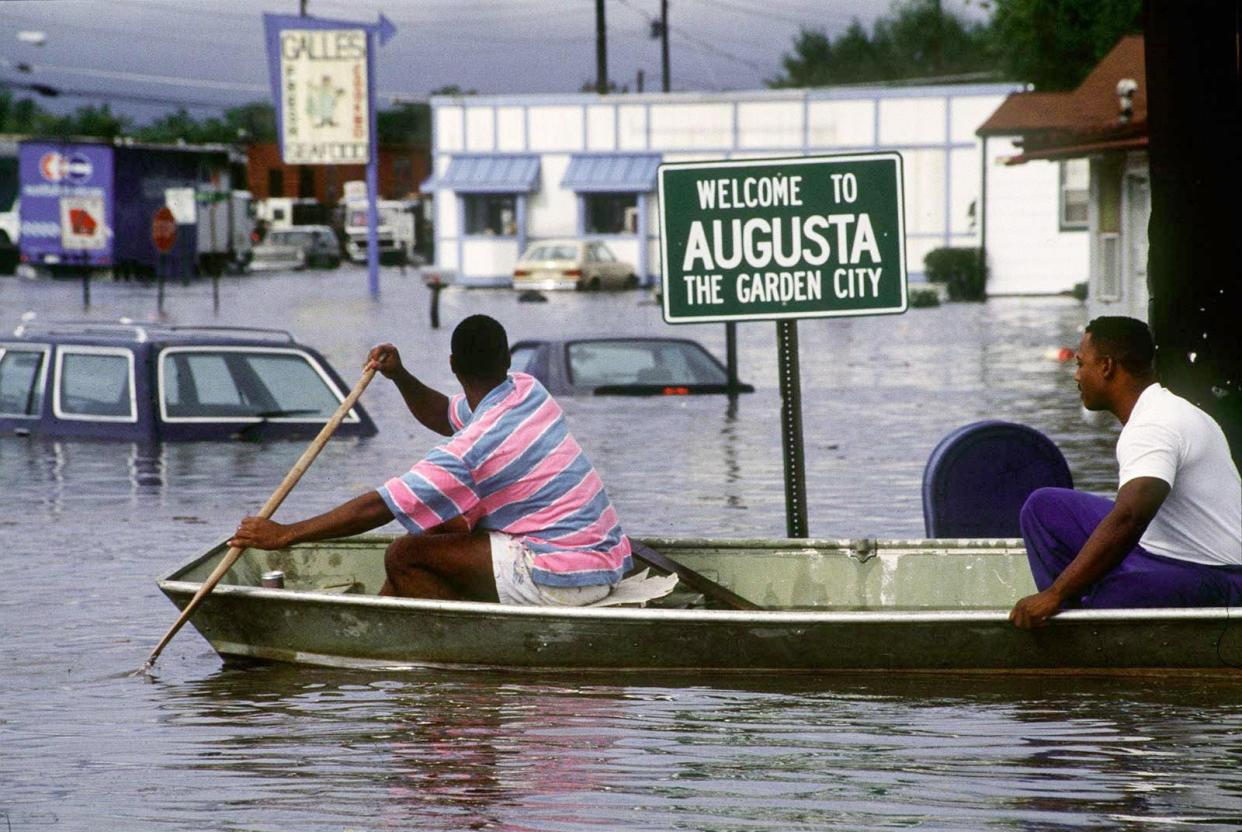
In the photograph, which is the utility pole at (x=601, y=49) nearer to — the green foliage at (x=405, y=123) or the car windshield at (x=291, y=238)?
the car windshield at (x=291, y=238)

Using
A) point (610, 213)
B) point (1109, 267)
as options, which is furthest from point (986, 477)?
point (610, 213)

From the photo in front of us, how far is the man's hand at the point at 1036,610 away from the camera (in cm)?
788

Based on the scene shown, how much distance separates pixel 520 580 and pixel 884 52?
132241 mm

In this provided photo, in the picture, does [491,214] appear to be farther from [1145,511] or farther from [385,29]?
[1145,511]

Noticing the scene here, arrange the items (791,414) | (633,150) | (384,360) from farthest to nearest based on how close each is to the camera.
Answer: (633,150)
(791,414)
(384,360)

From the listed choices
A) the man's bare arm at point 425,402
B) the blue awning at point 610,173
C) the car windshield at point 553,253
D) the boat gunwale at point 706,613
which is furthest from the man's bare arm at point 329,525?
the blue awning at point 610,173

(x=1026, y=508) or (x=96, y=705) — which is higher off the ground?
(x=1026, y=508)

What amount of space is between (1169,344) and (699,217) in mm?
2093

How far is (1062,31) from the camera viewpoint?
52031mm

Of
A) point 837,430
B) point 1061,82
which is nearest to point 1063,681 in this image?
point 837,430

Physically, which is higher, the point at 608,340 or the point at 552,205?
the point at 552,205

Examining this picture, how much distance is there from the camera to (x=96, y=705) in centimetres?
844

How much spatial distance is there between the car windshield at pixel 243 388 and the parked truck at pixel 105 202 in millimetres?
40694

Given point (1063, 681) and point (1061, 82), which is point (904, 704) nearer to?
point (1063, 681)
